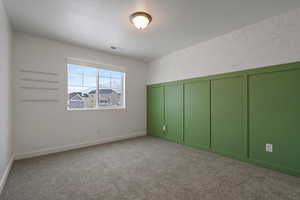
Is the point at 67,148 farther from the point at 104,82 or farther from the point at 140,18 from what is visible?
the point at 140,18

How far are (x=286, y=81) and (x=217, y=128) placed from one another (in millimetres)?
1445

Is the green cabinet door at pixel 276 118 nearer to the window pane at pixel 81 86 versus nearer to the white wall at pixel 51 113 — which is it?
the white wall at pixel 51 113

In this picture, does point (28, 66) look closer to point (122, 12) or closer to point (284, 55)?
point (122, 12)

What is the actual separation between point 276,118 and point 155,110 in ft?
9.90

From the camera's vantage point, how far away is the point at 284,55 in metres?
2.27

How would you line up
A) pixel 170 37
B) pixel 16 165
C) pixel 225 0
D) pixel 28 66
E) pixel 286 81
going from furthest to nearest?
pixel 170 37
pixel 28 66
pixel 16 165
pixel 286 81
pixel 225 0

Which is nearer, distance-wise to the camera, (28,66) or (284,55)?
Result: (284,55)

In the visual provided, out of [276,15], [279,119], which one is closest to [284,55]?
[276,15]

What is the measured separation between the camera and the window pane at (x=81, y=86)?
3.52 m

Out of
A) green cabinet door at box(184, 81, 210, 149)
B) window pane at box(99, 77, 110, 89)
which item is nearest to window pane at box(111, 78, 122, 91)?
window pane at box(99, 77, 110, 89)

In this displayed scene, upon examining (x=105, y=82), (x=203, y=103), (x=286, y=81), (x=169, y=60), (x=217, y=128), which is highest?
(x=169, y=60)

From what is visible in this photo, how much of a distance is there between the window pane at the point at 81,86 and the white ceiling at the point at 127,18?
72cm

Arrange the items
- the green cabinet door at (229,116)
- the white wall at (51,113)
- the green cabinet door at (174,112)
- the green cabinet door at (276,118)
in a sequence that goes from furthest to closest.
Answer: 1. the green cabinet door at (174,112)
2. the white wall at (51,113)
3. the green cabinet door at (229,116)
4. the green cabinet door at (276,118)

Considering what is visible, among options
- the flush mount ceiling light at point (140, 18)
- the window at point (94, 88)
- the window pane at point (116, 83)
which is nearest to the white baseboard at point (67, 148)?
the window at point (94, 88)
